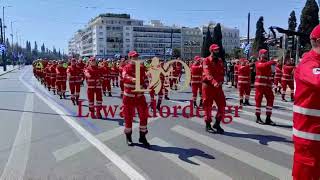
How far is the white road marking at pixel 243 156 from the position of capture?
22.4 ft

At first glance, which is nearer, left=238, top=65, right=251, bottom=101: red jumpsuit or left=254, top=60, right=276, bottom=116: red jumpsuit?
left=254, top=60, right=276, bottom=116: red jumpsuit

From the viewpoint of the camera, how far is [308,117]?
3.87 m

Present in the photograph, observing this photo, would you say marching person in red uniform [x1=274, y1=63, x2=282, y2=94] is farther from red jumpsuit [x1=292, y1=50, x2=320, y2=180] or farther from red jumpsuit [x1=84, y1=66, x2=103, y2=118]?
red jumpsuit [x1=292, y1=50, x2=320, y2=180]

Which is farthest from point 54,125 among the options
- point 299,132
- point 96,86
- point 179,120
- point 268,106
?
point 299,132

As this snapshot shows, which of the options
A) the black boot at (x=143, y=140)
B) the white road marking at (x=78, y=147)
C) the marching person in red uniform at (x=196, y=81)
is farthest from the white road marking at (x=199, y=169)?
the marching person in red uniform at (x=196, y=81)

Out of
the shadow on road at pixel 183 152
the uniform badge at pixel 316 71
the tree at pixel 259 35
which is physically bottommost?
the shadow on road at pixel 183 152

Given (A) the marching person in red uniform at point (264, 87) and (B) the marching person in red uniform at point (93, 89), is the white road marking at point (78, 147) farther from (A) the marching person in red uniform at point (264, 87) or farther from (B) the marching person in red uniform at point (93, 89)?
(A) the marching person in red uniform at point (264, 87)

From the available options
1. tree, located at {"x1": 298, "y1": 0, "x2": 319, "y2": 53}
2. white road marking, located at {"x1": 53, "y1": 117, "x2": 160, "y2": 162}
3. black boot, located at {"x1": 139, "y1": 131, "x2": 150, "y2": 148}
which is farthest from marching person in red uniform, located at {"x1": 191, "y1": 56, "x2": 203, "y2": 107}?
tree, located at {"x1": 298, "y1": 0, "x2": 319, "y2": 53}

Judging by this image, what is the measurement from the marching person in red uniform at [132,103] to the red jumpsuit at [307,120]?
5.42 meters

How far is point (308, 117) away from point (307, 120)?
31 mm

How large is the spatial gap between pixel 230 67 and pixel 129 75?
904 inches

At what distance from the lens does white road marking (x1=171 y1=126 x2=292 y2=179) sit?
22.4ft

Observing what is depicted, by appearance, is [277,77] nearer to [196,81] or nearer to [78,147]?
[196,81]

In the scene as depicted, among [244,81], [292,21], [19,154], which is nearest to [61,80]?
[244,81]
